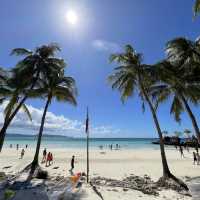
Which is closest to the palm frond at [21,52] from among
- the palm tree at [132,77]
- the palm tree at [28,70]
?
the palm tree at [28,70]

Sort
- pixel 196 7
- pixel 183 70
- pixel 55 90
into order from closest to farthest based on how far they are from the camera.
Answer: pixel 196 7 < pixel 183 70 < pixel 55 90

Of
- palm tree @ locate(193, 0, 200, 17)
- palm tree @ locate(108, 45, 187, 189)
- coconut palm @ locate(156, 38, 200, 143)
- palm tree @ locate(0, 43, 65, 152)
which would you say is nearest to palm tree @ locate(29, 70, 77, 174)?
palm tree @ locate(0, 43, 65, 152)

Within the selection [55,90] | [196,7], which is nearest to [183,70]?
[196,7]

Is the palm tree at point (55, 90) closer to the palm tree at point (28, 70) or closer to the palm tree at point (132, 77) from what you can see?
the palm tree at point (28, 70)

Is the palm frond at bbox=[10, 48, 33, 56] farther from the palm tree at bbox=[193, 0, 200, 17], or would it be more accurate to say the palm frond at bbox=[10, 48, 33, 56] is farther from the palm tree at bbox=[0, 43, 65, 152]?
the palm tree at bbox=[193, 0, 200, 17]

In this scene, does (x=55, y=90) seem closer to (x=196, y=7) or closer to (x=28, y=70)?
(x=28, y=70)

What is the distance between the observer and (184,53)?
1972cm

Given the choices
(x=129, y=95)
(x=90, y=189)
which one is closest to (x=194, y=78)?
(x=129, y=95)

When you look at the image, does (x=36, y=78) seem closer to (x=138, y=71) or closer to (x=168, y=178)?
(x=138, y=71)

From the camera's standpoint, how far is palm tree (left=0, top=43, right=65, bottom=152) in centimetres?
2047

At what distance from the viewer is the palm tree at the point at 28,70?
20469 millimetres

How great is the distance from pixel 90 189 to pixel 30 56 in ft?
46.1

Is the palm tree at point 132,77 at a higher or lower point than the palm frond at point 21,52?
lower

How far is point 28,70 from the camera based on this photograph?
68.8 feet
